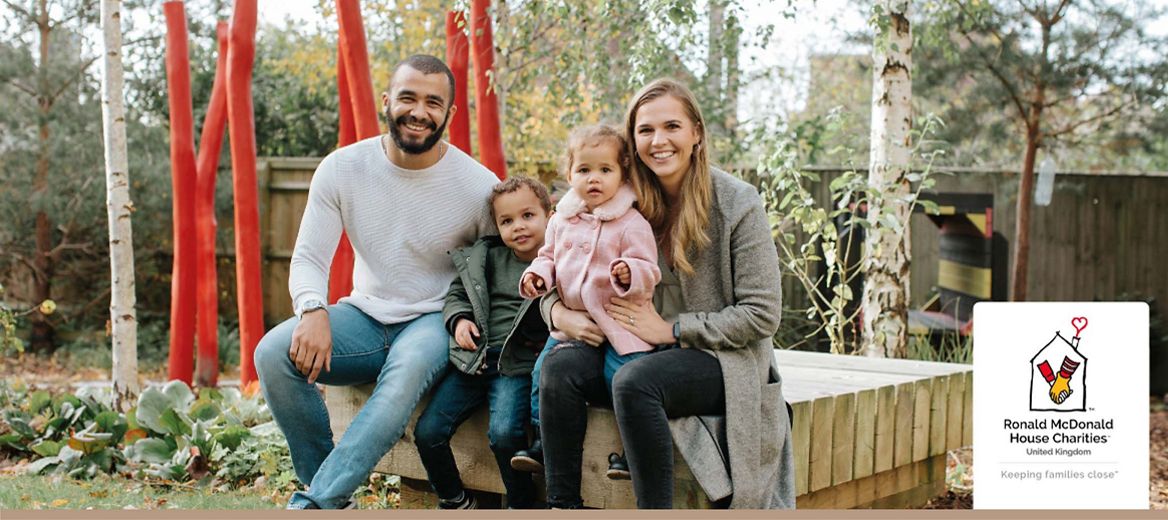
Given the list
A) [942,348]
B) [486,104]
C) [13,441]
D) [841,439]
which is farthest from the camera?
[942,348]

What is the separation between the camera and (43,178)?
322 inches

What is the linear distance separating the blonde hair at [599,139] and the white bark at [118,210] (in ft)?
9.35

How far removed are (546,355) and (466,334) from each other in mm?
281

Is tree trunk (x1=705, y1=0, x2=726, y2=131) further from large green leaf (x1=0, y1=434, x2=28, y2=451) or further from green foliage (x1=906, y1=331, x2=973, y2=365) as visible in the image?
large green leaf (x1=0, y1=434, x2=28, y2=451)

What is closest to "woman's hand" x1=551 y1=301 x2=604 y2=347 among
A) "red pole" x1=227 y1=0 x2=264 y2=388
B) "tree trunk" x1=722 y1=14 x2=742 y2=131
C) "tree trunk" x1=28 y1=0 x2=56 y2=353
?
"tree trunk" x1=722 y1=14 x2=742 y2=131

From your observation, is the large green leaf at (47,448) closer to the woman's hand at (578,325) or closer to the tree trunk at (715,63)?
the woman's hand at (578,325)

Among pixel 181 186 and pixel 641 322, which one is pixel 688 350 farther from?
pixel 181 186

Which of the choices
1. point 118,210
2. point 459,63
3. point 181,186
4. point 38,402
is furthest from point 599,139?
point 181,186

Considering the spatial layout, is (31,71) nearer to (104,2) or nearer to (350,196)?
(104,2)

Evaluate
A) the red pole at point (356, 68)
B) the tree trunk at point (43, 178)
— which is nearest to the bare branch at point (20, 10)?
the tree trunk at point (43, 178)

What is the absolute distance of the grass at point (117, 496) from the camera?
357 cm

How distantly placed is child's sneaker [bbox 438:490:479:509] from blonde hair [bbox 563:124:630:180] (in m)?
0.88

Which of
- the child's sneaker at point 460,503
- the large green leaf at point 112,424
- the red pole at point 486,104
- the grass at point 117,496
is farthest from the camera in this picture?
the red pole at point 486,104

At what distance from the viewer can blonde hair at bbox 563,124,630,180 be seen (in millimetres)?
2607
